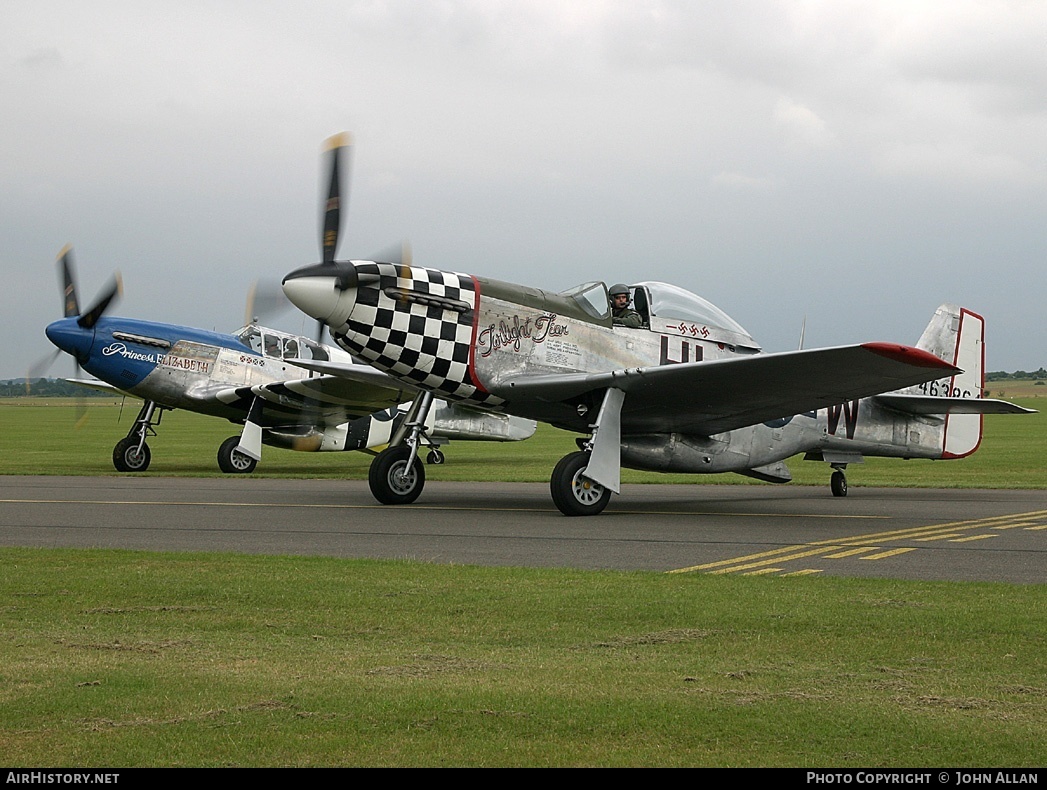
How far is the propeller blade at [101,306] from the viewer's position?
23.2 m

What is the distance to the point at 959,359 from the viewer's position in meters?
19.6

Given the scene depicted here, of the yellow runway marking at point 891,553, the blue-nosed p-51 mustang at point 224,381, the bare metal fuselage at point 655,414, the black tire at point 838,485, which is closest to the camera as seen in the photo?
the yellow runway marking at point 891,553

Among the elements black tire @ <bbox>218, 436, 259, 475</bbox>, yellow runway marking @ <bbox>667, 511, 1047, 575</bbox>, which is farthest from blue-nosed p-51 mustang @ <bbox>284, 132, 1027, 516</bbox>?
black tire @ <bbox>218, 436, 259, 475</bbox>

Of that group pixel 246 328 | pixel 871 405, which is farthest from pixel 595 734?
pixel 246 328

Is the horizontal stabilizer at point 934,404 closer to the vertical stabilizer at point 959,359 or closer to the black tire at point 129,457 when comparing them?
the vertical stabilizer at point 959,359

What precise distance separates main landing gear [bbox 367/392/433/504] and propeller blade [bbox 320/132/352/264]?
9.48 ft

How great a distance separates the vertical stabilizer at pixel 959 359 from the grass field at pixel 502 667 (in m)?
12.1

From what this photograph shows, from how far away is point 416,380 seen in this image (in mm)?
13914

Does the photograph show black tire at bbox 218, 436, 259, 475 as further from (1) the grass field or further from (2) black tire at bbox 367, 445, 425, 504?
(1) the grass field

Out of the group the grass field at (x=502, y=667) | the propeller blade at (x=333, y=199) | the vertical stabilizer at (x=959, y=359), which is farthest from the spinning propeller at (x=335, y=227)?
the vertical stabilizer at (x=959, y=359)

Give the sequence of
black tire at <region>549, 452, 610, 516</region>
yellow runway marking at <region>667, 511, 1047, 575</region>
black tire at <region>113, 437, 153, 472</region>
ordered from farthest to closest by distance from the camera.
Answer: black tire at <region>113, 437, 153, 472</region> < black tire at <region>549, 452, 610, 516</region> < yellow runway marking at <region>667, 511, 1047, 575</region>

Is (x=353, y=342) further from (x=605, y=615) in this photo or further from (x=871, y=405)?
(x=871, y=405)

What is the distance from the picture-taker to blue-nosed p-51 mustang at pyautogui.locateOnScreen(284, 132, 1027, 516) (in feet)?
42.8

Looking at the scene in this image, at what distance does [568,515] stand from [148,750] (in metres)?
10.2
